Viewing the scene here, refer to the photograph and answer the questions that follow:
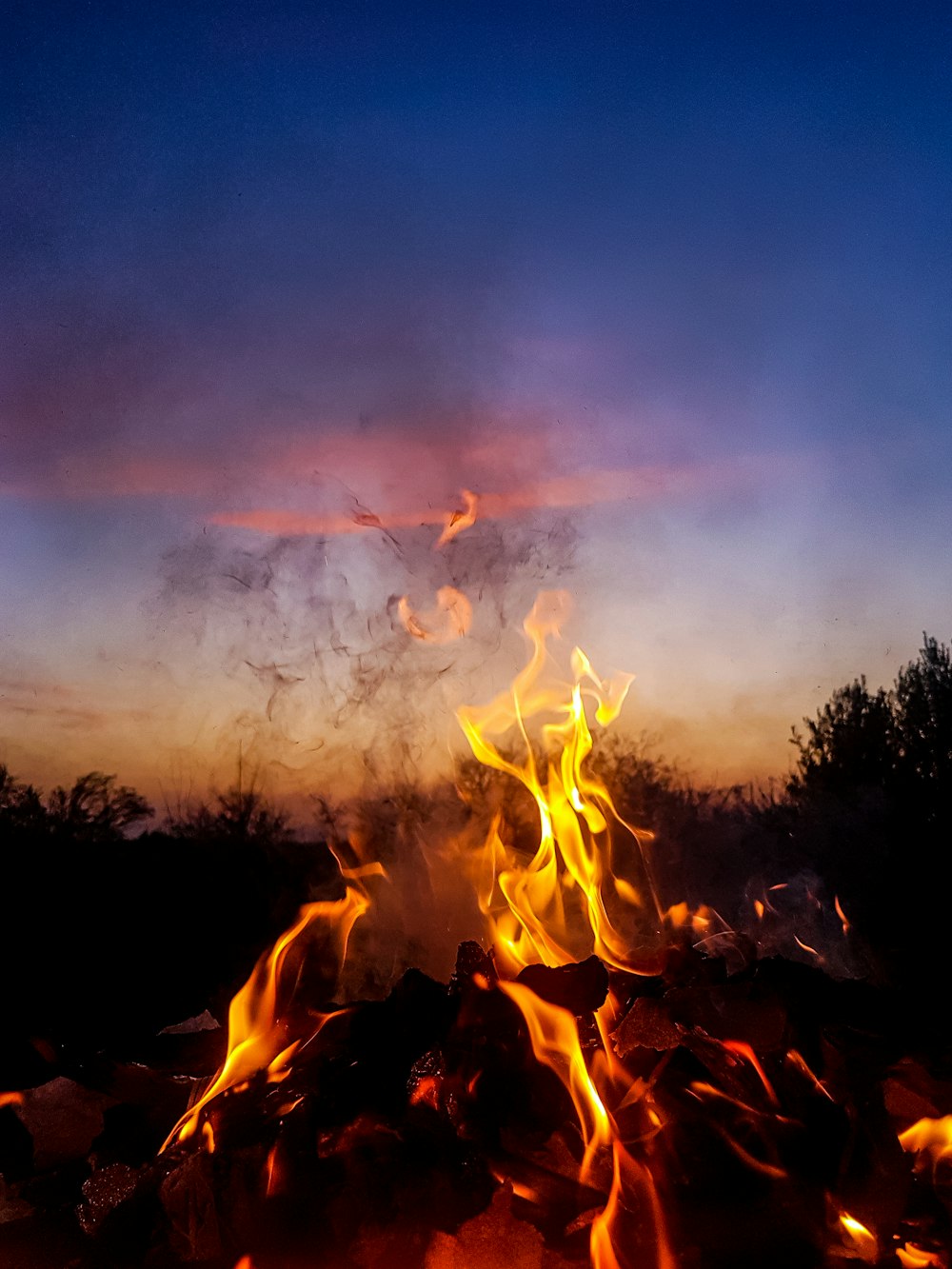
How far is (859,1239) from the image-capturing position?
3412 millimetres

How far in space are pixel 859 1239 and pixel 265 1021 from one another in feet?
9.06

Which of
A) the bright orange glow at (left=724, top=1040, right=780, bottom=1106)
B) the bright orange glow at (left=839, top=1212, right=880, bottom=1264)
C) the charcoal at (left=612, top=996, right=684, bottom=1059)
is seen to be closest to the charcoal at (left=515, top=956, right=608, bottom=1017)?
the charcoal at (left=612, top=996, right=684, bottom=1059)

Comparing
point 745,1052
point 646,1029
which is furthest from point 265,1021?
point 745,1052

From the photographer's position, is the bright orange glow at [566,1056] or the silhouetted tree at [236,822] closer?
the bright orange glow at [566,1056]

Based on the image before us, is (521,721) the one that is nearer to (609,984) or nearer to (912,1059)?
(609,984)

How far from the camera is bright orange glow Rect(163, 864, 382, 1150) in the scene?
410 centimetres

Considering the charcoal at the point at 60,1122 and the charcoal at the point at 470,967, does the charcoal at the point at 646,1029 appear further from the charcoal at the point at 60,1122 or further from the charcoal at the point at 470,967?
the charcoal at the point at 60,1122

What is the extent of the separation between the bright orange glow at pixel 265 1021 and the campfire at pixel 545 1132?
0.01 m

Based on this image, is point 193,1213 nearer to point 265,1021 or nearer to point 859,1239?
point 265,1021

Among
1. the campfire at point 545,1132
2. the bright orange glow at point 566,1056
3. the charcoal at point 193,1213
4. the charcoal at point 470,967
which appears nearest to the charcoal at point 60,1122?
the campfire at point 545,1132

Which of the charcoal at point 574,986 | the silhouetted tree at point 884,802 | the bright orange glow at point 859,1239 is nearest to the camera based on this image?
the bright orange glow at point 859,1239

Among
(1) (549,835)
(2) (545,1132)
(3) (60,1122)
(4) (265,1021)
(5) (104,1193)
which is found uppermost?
(1) (549,835)

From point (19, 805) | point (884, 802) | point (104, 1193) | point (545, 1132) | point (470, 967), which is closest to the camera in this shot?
point (545, 1132)

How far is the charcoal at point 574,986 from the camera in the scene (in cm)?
395
